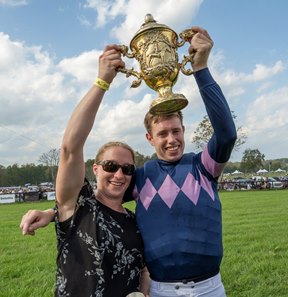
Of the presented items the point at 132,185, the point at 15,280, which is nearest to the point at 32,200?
the point at 15,280

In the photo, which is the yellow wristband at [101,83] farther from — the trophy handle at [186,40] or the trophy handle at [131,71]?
the trophy handle at [186,40]

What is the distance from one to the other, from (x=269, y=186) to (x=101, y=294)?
1718 inches

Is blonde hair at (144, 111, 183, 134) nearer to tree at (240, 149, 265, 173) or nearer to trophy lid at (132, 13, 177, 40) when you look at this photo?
trophy lid at (132, 13, 177, 40)

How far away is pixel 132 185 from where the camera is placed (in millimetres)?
2766

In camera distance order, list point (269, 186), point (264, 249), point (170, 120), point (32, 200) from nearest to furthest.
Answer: point (170, 120) → point (264, 249) → point (32, 200) → point (269, 186)

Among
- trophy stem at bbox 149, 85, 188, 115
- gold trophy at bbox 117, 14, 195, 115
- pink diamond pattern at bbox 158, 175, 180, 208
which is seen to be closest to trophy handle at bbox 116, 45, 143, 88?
gold trophy at bbox 117, 14, 195, 115

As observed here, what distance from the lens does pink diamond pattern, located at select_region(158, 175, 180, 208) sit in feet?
8.13

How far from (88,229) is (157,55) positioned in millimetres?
1283

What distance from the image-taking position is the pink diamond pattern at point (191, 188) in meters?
→ 2.47

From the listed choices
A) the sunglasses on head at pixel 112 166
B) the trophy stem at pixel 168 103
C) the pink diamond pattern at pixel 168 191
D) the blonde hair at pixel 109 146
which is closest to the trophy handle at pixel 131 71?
the trophy stem at pixel 168 103

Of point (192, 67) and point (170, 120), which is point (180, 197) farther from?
point (192, 67)

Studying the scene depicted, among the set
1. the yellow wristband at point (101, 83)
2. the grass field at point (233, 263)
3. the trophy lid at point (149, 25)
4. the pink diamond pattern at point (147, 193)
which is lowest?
the grass field at point (233, 263)

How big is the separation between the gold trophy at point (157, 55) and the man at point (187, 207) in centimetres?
20

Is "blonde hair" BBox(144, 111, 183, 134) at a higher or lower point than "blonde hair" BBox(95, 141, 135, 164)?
higher
